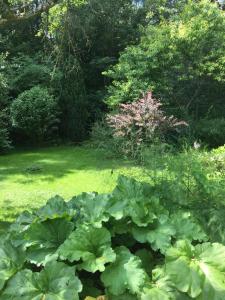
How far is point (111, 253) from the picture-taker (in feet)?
9.09

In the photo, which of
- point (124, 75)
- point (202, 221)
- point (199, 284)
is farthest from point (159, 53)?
point (199, 284)

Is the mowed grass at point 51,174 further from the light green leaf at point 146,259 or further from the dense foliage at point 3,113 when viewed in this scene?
the light green leaf at point 146,259

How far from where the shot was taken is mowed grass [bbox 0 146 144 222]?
7.17 metres

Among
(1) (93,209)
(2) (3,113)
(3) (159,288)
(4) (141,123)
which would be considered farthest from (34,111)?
(3) (159,288)

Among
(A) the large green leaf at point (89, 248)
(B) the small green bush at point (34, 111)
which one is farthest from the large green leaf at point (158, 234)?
(B) the small green bush at point (34, 111)

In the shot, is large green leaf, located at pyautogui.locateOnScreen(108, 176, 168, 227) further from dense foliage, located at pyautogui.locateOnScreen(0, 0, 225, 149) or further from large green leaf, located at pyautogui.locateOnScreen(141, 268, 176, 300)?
dense foliage, located at pyautogui.locateOnScreen(0, 0, 225, 149)

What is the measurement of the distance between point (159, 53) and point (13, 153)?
5.04 m

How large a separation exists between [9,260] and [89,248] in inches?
20.6

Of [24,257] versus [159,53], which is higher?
[159,53]

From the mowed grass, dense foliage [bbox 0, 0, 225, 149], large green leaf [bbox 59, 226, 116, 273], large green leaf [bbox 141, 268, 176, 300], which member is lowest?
the mowed grass

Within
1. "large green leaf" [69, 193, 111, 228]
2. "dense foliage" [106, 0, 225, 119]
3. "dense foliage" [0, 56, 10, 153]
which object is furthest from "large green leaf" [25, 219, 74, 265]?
"dense foliage" [0, 56, 10, 153]

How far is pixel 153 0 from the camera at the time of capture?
1541 cm

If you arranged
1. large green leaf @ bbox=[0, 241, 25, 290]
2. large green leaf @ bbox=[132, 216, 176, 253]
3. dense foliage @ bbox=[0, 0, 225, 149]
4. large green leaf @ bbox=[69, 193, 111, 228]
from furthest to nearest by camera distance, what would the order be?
dense foliage @ bbox=[0, 0, 225, 149], large green leaf @ bbox=[69, 193, 111, 228], large green leaf @ bbox=[132, 216, 176, 253], large green leaf @ bbox=[0, 241, 25, 290]

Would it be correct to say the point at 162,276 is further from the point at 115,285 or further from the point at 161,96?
the point at 161,96
